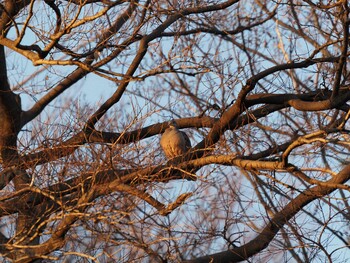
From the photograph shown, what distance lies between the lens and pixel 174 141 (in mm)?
8391

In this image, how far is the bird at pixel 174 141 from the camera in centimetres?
799

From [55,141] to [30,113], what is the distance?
2.71 m

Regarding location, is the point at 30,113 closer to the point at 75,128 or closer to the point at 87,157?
the point at 75,128

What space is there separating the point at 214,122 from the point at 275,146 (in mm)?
871

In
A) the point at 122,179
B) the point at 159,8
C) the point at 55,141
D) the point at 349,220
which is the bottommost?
the point at 349,220

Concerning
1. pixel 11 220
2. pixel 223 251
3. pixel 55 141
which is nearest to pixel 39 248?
pixel 11 220

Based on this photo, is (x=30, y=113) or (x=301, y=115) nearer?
(x=301, y=115)

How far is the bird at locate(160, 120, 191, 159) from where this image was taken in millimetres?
7989

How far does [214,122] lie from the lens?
7762mm

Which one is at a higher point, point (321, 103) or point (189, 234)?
point (321, 103)

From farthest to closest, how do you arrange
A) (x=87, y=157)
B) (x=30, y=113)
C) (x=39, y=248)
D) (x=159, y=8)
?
(x=30, y=113) < (x=159, y=8) < (x=87, y=157) < (x=39, y=248)

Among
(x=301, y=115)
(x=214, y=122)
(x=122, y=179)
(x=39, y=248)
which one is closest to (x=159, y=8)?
(x=214, y=122)

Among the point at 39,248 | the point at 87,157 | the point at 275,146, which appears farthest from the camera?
the point at 275,146

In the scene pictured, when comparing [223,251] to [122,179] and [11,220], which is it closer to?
[122,179]
